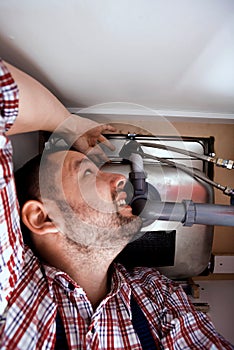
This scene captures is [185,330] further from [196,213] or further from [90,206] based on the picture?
[90,206]

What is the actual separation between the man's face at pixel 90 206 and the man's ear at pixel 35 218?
0.03m

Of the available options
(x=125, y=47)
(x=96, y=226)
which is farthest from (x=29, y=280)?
(x=125, y=47)

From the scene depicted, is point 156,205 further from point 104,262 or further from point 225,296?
point 225,296

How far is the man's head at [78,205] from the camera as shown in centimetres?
103

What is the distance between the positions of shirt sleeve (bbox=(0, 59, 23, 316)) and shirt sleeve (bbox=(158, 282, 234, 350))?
54 centimetres

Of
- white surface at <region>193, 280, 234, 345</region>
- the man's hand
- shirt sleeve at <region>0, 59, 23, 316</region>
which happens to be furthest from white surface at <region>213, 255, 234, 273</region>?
shirt sleeve at <region>0, 59, 23, 316</region>

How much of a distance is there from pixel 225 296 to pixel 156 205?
2.65 feet

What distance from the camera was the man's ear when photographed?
1.03 metres

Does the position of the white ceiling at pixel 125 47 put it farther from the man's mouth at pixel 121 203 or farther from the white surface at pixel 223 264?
the white surface at pixel 223 264

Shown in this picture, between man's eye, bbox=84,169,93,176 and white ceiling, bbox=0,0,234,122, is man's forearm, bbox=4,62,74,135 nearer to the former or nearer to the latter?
white ceiling, bbox=0,0,234,122

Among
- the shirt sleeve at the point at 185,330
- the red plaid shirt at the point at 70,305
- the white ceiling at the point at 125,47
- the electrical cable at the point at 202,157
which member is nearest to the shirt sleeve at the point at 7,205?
the red plaid shirt at the point at 70,305

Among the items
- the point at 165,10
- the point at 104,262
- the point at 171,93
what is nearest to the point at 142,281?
the point at 104,262

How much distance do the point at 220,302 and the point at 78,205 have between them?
0.93m

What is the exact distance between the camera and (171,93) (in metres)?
1.09
